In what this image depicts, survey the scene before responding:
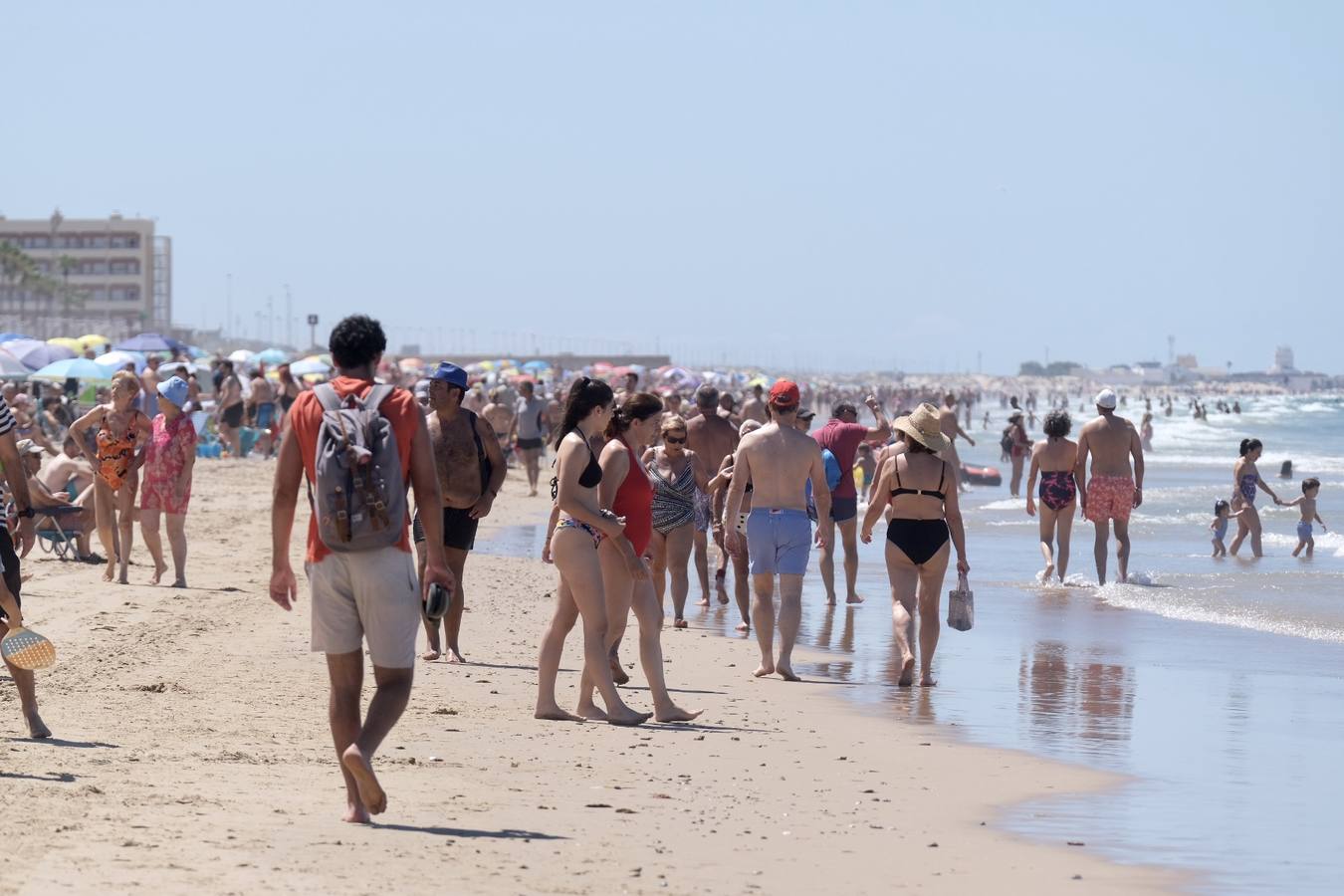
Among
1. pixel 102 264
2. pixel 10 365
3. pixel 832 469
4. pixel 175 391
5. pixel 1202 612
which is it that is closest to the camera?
pixel 175 391

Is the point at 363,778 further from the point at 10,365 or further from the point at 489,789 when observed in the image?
the point at 10,365

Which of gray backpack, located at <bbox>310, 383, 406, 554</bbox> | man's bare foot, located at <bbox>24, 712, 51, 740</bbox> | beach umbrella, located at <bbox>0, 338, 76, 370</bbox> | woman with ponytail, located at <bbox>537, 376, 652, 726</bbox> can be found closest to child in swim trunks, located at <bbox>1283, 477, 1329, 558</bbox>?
woman with ponytail, located at <bbox>537, 376, 652, 726</bbox>

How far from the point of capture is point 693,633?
1138cm

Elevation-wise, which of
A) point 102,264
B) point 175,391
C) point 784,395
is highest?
point 102,264

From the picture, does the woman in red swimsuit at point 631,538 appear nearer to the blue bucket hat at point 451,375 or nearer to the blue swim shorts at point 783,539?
the blue swim shorts at point 783,539

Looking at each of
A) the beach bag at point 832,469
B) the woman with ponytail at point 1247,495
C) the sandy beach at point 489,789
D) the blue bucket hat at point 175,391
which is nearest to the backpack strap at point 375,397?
the sandy beach at point 489,789

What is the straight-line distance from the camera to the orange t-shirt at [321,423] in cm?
513

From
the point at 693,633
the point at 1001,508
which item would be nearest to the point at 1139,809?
the point at 693,633

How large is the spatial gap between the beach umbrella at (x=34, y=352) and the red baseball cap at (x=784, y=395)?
2872 cm

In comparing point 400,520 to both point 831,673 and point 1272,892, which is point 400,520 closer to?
point 1272,892

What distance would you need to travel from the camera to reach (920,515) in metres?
8.91

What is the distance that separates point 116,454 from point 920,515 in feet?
18.4

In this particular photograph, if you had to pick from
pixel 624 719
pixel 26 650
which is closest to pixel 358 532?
pixel 26 650

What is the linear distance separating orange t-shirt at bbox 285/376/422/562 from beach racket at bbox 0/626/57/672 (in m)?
1.59
